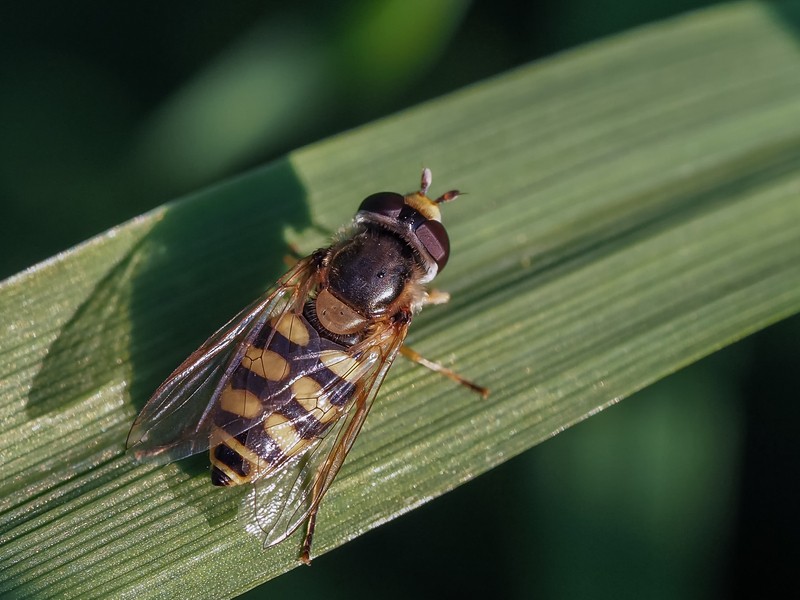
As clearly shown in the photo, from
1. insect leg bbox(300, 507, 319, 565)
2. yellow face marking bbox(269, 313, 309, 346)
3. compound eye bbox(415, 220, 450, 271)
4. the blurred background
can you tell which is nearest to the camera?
insect leg bbox(300, 507, 319, 565)

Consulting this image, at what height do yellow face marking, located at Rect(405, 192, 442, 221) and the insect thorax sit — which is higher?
yellow face marking, located at Rect(405, 192, 442, 221)

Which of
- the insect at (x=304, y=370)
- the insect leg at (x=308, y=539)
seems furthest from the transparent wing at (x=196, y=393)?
the insect leg at (x=308, y=539)

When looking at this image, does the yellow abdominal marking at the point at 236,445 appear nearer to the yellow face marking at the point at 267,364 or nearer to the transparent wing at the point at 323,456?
the transparent wing at the point at 323,456

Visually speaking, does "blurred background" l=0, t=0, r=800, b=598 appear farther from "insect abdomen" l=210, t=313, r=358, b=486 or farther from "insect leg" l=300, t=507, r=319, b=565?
"insect abdomen" l=210, t=313, r=358, b=486

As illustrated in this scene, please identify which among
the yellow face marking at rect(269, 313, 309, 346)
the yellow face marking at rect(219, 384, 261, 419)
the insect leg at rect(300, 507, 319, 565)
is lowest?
the insect leg at rect(300, 507, 319, 565)

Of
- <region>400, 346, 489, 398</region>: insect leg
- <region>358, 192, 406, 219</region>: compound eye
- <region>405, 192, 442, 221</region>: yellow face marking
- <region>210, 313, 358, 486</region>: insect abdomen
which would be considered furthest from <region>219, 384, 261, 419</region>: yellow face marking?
<region>405, 192, 442, 221</region>: yellow face marking

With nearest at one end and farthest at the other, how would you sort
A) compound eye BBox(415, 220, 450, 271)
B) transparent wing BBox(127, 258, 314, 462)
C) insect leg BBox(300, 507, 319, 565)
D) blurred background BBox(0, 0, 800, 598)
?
insect leg BBox(300, 507, 319, 565) → transparent wing BBox(127, 258, 314, 462) → compound eye BBox(415, 220, 450, 271) → blurred background BBox(0, 0, 800, 598)

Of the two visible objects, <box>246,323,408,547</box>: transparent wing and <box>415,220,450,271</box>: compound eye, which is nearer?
<box>246,323,408,547</box>: transparent wing
